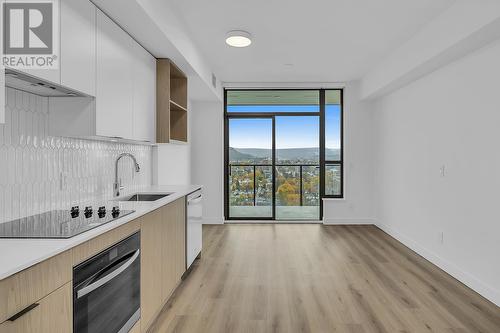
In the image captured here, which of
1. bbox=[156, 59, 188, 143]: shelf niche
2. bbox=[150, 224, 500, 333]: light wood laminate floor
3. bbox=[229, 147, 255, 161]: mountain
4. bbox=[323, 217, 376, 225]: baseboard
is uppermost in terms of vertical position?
bbox=[156, 59, 188, 143]: shelf niche

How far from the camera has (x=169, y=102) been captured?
11.2 feet

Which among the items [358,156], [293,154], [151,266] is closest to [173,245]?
[151,266]

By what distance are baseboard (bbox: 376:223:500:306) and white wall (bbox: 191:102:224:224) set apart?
3239 millimetres

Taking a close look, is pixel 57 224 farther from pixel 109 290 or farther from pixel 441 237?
pixel 441 237

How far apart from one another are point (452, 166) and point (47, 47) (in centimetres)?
381

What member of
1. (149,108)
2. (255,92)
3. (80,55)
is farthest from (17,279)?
(255,92)

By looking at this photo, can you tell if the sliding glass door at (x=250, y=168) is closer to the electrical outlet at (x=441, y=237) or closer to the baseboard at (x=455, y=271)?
the baseboard at (x=455, y=271)

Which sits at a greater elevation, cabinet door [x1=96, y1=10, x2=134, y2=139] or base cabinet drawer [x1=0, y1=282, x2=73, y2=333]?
cabinet door [x1=96, y1=10, x2=134, y2=139]

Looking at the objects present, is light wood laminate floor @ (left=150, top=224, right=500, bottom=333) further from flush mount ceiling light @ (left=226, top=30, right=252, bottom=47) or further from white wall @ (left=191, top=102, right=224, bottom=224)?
flush mount ceiling light @ (left=226, top=30, right=252, bottom=47)

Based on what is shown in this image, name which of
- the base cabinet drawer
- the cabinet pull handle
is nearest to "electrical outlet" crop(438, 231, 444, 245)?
the base cabinet drawer

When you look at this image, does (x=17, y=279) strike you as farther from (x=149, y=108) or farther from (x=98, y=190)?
(x=149, y=108)

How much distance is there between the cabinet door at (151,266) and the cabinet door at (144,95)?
902mm

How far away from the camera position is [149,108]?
10.4ft

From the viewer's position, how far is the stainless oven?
144cm
